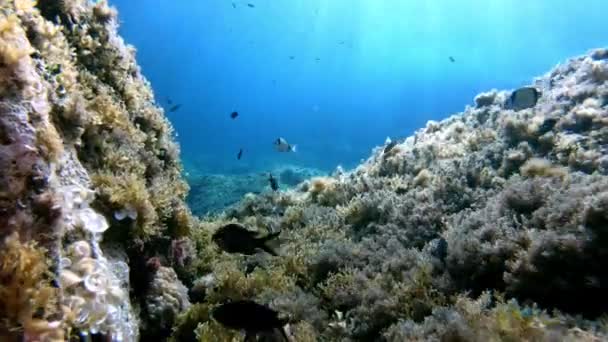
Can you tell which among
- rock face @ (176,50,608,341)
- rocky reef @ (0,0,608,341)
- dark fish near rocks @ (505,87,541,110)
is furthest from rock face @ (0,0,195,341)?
dark fish near rocks @ (505,87,541,110)

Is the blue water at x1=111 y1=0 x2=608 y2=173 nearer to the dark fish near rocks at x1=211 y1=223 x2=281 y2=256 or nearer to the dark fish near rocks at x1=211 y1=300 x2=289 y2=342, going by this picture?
the dark fish near rocks at x1=211 y1=223 x2=281 y2=256

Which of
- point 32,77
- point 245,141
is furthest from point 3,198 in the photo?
point 245,141

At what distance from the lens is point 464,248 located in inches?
210

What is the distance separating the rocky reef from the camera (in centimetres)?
305

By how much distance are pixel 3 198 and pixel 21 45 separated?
4.22ft

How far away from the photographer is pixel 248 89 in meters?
180

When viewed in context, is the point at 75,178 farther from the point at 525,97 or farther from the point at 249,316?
the point at 525,97

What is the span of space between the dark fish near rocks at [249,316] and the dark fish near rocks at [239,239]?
2.82ft

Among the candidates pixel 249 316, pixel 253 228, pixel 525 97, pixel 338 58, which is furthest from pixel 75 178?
pixel 338 58

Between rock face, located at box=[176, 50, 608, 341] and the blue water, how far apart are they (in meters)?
65.7

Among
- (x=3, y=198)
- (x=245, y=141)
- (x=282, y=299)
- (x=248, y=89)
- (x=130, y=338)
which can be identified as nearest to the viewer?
(x=3, y=198)

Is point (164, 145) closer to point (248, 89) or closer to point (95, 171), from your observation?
point (95, 171)

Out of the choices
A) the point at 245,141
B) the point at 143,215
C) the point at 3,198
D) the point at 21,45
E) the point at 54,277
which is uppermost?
the point at 245,141

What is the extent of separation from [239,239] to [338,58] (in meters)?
172
